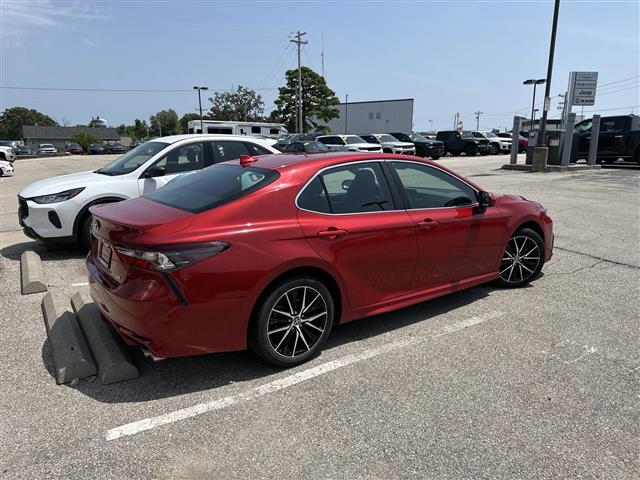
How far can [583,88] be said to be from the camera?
87.7 ft

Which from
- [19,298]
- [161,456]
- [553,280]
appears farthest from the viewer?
[553,280]

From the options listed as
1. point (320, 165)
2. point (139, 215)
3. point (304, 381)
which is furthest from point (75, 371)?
point (320, 165)

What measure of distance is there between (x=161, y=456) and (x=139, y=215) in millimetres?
1638

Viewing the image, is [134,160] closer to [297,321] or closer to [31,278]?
[31,278]

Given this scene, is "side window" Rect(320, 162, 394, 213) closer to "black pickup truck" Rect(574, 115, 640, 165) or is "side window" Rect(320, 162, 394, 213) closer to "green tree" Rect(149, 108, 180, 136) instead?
"black pickup truck" Rect(574, 115, 640, 165)

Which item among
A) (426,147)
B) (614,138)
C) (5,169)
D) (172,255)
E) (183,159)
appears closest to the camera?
(172,255)

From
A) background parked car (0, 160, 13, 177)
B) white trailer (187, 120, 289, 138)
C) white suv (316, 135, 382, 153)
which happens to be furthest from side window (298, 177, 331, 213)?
white trailer (187, 120, 289, 138)

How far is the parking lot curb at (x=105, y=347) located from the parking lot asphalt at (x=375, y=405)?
0.09 m

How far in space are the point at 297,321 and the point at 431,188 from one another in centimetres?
192

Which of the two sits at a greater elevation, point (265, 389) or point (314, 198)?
point (314, 198)

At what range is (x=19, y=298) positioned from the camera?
5.09 m

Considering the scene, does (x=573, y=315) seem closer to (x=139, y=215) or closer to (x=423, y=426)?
(x=423, y=426)

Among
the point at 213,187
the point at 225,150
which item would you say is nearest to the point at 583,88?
the point at 225,150

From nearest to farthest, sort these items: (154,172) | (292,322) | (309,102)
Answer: (292,322) < (154,172) < (309,102)
